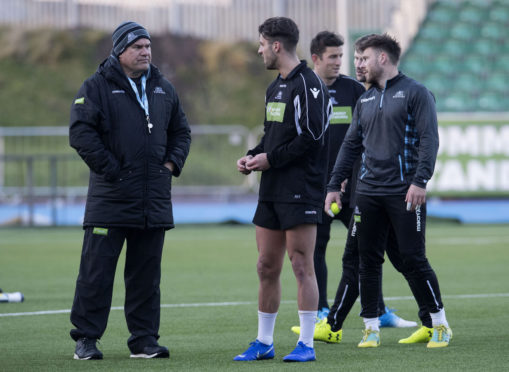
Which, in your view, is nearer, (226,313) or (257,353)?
(257,353)

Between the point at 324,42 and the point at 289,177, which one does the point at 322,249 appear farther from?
the point at 289,177

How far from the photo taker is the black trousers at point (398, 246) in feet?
22.7

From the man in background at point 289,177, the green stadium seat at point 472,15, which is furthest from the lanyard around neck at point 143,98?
the green stadium seat at point 472,15

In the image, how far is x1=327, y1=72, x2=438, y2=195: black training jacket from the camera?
677 cm

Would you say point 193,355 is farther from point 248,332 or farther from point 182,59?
point 182,59

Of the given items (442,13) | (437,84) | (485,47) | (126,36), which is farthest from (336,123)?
(442,13)

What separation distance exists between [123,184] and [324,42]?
8.36 ft

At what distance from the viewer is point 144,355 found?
22.1 ft

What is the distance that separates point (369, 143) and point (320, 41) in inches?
65.0

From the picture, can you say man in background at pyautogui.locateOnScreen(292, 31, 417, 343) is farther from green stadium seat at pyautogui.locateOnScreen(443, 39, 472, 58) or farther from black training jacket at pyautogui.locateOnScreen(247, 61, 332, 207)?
green stadium seat at pyautogui.locateOnScreen(443, 39, 472, 58)

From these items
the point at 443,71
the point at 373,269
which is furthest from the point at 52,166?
the point at 373,269

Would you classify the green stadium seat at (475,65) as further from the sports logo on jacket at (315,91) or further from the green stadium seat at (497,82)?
the sports logo on jacket at (315,91)

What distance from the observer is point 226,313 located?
355 inches

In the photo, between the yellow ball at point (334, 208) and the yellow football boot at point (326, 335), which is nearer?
the yellow ball at point (334, 208)
